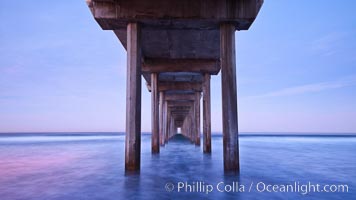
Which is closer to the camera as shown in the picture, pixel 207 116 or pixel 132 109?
pixel 132 109

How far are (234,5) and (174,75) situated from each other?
1259cm

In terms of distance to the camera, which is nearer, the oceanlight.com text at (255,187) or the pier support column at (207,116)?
the oceanlight.com text at (255,187)

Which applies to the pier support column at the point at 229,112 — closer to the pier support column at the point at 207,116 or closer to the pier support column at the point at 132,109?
the pier support column at the point at 132,109

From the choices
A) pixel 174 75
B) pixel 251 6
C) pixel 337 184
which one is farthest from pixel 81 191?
pixel 174 75

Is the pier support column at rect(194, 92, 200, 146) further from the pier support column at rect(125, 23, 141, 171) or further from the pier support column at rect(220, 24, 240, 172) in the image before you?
the pier support column at rect(125, 23, 141, 171)

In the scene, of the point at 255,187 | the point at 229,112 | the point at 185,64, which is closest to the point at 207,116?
the point at 185,64

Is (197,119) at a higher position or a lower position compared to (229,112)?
lower

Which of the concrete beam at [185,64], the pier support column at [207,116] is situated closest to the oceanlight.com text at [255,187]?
the pier support column at [207,116]

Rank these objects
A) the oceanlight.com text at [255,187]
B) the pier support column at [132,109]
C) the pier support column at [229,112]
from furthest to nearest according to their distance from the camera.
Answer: the pier support column at [132,109] < the pier support column at [229,112] < the oceanlight.com text at [255,187]

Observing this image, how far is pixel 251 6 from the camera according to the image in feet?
31.7

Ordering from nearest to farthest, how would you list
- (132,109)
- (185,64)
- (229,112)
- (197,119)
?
(229,112) → (132,109) → (185,64) → (197,119)

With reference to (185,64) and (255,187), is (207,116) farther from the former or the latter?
(255,187)

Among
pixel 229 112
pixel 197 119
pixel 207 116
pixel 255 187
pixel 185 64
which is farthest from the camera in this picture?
pixel 197 119

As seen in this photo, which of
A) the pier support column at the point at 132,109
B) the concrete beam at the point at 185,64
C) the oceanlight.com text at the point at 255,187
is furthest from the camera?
the concrete beam at the point at 185,64
